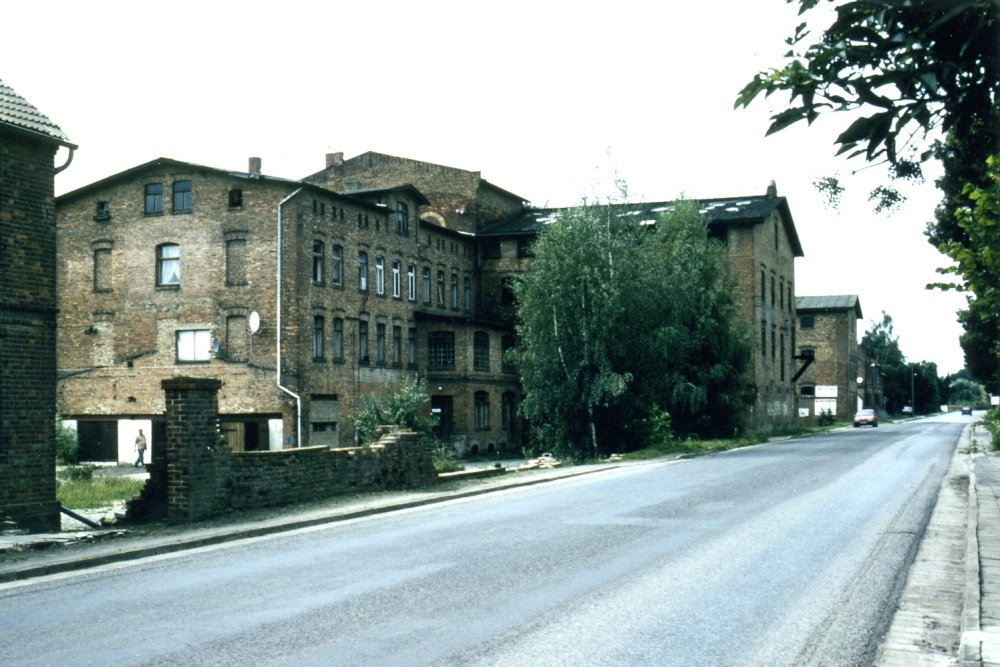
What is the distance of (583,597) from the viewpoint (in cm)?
907

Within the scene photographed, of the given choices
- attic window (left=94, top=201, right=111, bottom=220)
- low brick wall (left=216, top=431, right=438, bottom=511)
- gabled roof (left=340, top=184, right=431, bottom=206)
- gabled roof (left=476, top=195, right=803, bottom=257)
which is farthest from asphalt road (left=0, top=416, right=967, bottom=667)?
gabled roof (left=476, top=195, right=803, bottom=257)

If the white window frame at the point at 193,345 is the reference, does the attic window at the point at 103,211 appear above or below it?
above

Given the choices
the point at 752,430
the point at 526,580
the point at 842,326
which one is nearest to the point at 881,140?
the point at 526,580

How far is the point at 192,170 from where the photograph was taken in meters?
42.8

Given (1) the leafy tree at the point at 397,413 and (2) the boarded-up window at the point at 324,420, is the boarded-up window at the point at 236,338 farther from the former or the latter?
(1) the leafy tree at the point at 397,413

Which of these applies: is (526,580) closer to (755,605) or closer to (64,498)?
(755,605)

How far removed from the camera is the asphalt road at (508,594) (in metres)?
7.18

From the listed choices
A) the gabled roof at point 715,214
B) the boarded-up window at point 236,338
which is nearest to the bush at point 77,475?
the boarded-up window at point 236,338

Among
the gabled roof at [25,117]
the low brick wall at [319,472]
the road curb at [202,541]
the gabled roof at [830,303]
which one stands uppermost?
the gabled roof at [830,303]

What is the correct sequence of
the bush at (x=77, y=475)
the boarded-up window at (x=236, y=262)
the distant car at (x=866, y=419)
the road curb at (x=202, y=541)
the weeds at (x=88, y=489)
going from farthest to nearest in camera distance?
the distant car at (x=866, y=419) → the boarded-up window at (x=236, y=262) → the bush at (x=77, y=475) → the weeds at (x=88, y=489) → the road curb at (x=202, y=541)

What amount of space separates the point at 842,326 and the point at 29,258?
89.4 meters

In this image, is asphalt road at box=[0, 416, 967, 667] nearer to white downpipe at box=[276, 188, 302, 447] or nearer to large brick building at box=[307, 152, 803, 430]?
white downpipe at box=[276, 188, 302, 447]

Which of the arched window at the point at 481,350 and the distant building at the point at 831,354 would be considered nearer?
the arched window at the point at 481,350

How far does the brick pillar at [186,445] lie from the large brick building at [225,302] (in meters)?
25.4
